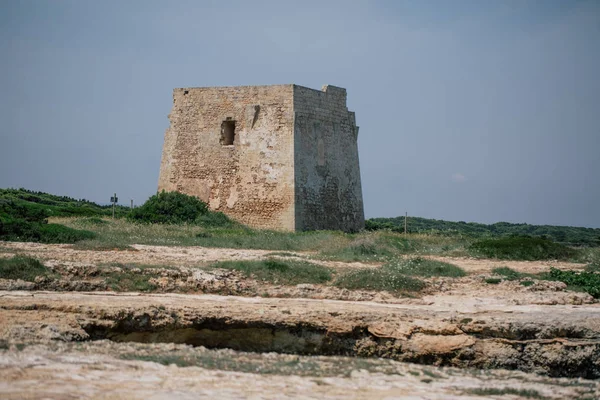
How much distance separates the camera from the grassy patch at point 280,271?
37.2 feet

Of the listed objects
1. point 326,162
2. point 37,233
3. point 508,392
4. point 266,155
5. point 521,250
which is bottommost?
point 508,392

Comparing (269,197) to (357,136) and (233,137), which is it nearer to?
(233,137)

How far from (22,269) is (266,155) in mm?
11711

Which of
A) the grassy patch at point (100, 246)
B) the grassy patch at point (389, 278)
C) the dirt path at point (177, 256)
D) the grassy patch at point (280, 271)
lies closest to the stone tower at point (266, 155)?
the dirt path at point (177, 256)

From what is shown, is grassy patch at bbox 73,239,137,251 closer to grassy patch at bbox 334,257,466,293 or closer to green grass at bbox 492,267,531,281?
grassy patch at bbox 334,257,466,293

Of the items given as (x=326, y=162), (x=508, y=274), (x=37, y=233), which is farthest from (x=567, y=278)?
(x=326, y=162)

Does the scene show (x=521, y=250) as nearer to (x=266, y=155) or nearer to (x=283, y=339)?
(x=266, y=155)

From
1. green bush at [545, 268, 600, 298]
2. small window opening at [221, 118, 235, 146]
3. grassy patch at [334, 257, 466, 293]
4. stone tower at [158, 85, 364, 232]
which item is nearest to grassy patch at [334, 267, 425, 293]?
grassy patch at [334, 257, 466, 293]

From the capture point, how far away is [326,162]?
2222 cm

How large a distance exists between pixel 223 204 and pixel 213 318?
45.1 feet

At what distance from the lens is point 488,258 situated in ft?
52.0

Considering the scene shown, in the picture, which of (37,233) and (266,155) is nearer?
(37,233)

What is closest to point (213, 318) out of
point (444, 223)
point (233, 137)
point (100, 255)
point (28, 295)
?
point (28, 295)

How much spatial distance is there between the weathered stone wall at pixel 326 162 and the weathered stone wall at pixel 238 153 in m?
0.39
